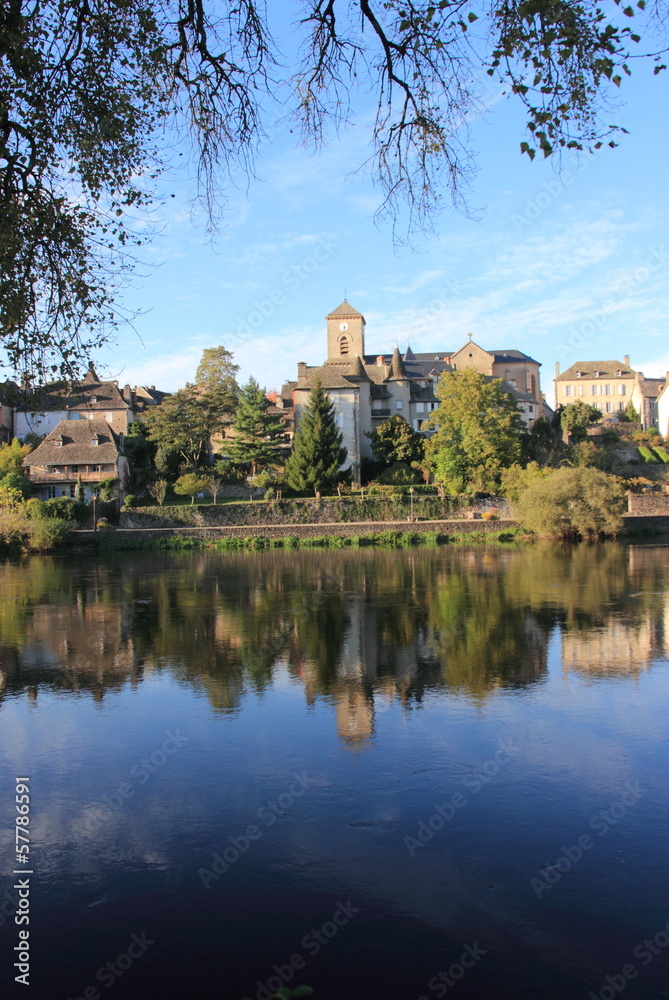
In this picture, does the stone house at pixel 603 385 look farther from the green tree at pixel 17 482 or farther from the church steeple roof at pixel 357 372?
the green tree at pixel 17 482

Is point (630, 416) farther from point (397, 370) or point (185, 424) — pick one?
point (185, 424)

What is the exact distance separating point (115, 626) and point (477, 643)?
330 inches

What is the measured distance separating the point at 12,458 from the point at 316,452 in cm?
2403

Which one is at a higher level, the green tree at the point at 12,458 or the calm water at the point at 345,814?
the green tree at the point at 12,458

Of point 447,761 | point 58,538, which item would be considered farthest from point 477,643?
point 58,538

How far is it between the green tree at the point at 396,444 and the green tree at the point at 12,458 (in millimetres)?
28945

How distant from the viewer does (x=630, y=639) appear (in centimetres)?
1380

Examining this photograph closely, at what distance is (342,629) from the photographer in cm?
1586

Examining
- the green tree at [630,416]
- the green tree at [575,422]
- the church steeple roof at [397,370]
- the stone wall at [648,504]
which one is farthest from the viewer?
the green tree at [630,416]

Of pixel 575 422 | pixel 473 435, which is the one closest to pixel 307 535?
pixel 473 435

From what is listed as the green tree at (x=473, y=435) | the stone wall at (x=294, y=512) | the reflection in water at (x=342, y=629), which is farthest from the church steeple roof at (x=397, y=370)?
the reflection in water at (x=342, y=629)

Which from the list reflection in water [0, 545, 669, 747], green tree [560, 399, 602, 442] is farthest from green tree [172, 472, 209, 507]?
green tree [560, 399, 602, 442]

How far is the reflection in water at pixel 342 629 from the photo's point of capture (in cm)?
1141

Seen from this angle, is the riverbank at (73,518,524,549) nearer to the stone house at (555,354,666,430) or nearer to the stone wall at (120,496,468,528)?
the stone wall at (120,496,468,528)
